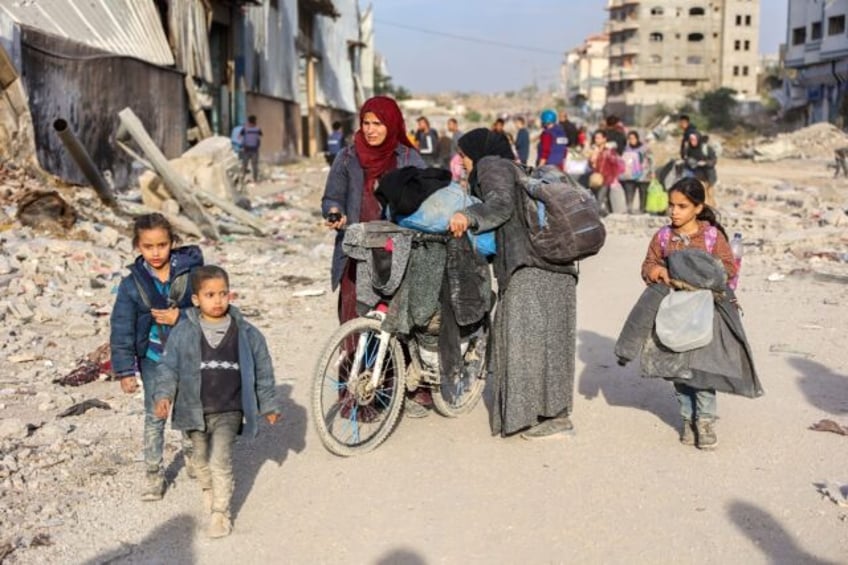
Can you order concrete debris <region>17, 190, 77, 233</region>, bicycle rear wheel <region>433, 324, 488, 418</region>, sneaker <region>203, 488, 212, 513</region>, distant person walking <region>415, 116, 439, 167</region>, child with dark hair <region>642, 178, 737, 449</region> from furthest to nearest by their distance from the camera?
distant person walking <region>415, 116, 439, 167</region>
concrete debris <region>17, 190, 77, 233</region>
bicycle rear wheel <region>433, 324, 488, 418</region>
child with dark hair <region>642, 178, 737, 449</region>
sneaker <region>203, 488, 212, 513</region>

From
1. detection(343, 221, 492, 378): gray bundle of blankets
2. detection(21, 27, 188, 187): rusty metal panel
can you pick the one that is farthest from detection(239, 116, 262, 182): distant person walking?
detection(343, 221, 492, 378): gray bundle of blankets

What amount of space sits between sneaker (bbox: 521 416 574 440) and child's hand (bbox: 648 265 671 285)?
33.3 inches

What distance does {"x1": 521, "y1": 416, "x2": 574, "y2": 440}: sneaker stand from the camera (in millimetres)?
5168

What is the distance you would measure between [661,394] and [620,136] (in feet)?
35.3

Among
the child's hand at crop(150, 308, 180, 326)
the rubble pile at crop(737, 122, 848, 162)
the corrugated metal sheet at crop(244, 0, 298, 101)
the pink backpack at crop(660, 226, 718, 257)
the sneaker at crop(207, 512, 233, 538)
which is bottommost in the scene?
the sneaker at crop(207, 512, 233, 538)

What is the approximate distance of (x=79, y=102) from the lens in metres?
15.4

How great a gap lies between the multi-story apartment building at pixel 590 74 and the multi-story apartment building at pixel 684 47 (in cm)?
1557

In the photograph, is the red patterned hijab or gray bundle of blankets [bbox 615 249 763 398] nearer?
gray bundle of blankets [bbox 615 249 763 398]

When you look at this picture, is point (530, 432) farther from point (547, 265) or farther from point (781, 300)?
point (781, 300)

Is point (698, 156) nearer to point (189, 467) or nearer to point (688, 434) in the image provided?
point (688, 434)

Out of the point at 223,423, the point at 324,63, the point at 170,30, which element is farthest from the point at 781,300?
the point at 324,63

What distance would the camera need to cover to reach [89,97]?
51.6 ft

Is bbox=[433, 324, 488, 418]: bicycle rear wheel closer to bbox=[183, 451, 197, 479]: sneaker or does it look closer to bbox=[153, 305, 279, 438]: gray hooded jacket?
bbox=[183, 451, 197, 479]: sneaker

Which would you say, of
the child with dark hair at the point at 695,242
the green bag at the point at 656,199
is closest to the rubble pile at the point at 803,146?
the green bag at the point at 656,199
